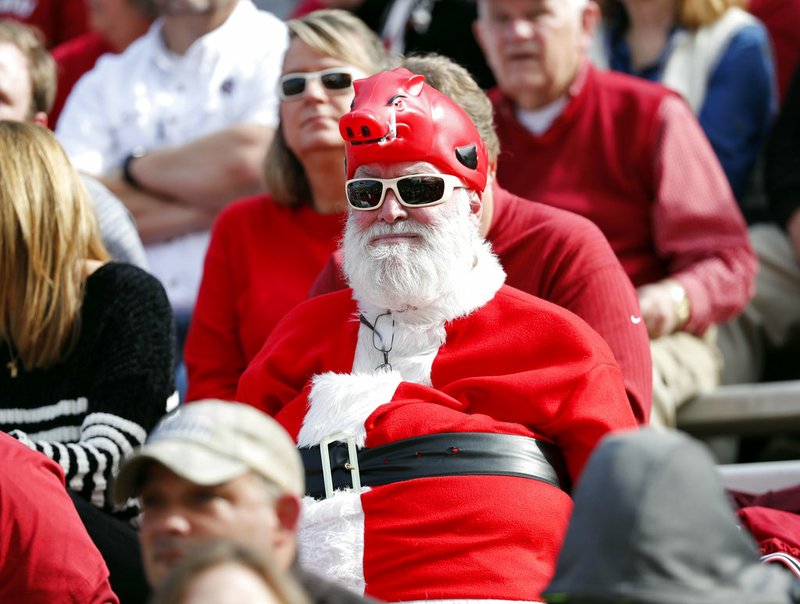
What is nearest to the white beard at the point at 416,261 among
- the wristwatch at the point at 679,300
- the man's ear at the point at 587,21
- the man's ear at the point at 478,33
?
the wristwatch at the point at 679,300

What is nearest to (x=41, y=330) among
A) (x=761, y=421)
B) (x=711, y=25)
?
(x=761, y=421)

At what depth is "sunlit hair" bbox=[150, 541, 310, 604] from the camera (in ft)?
6.02

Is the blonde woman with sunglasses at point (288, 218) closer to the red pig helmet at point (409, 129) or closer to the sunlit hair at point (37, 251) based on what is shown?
the sunlit hair at point (37, 251)

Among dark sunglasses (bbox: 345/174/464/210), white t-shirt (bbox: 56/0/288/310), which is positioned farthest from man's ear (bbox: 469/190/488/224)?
white t-shirt (bbox: 56/0/288/310)

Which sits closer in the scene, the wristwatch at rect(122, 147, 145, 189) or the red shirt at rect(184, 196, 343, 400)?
the red shirt at rect(184, 196, 343, 400)

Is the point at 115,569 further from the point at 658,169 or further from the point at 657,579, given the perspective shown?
the point at 658,169

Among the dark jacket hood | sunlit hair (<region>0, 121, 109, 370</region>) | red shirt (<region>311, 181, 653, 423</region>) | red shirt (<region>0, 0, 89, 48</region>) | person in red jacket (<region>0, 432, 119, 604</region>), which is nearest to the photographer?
the dark jacket hood

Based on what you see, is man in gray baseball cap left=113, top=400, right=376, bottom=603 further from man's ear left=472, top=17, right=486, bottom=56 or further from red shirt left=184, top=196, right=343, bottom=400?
man's ear left=472, top=17, right=486, bottom=56

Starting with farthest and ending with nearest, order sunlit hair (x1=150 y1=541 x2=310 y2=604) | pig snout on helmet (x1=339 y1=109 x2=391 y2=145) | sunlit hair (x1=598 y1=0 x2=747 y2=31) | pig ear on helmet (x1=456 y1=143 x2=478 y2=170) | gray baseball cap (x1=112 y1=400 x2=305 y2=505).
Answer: sunlit hair (x1=598 y1=0 x2=747 y2=31), pig ear on helmet (x1=456 y1=143 x2=478 y2=170), pig snout on helmet (x1=339 y1=109 x2=391 y2=145), gray baseball cap (x1=112 y1=400 x2=305 y2=505), sunlit hair (x1=150 y1=541 x2=310 y2=604)

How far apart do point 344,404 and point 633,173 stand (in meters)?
1.87

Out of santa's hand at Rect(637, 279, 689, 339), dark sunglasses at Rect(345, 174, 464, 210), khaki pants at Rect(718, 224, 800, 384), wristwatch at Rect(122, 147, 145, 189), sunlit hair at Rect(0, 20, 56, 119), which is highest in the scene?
dark sunglasses at Rect(345, 174, 464, 210)

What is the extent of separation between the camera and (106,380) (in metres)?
3.58

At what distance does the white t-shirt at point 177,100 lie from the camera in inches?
194

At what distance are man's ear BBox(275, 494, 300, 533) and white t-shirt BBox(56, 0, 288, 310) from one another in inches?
108
